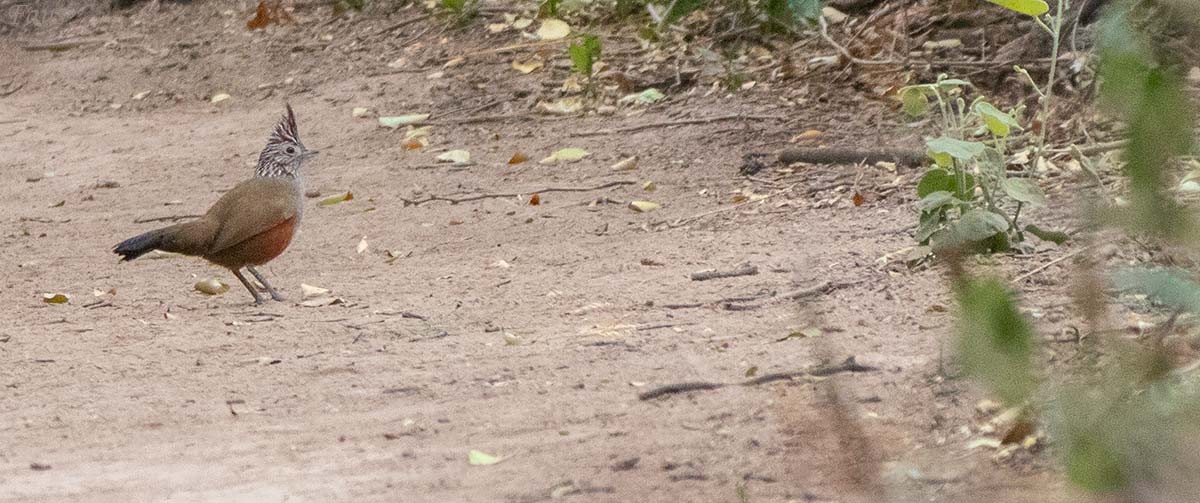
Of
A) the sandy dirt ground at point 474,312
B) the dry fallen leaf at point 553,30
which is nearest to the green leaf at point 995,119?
the sandy dirt ground at point 474,312

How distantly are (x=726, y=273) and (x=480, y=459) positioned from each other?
5.54ft

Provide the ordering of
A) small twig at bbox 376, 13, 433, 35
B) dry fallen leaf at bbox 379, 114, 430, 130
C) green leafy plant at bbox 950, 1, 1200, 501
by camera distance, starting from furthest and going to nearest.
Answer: small twig at bbox 376, 13, 433, 35 → dry fallen leaf at bbox 379, 114, 430, 130 → green leafy plant at bbox 950, 1, 1200, 501

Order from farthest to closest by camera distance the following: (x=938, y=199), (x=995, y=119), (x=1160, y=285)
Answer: (x=938, y=199) → (x=995, y=119) → (x=1160, y=285)

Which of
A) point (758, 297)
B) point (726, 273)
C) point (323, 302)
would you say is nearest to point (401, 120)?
point (323, 302)

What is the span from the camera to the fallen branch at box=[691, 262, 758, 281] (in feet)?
14.5

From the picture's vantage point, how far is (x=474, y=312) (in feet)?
14.6

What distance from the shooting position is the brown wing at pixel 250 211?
5066 mm

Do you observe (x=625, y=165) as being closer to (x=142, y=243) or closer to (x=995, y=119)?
(x=142, y=243)

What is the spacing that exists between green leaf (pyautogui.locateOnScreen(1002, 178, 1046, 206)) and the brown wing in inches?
98.3

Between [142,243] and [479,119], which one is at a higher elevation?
[142,243]

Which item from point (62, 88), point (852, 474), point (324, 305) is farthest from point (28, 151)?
point (852, 474)

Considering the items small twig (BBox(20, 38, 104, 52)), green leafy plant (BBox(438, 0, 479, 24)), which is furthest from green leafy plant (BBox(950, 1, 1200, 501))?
small twig (BBox(20, 38, 104, 52))

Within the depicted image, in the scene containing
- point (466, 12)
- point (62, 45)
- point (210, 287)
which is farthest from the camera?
point (62, 45)

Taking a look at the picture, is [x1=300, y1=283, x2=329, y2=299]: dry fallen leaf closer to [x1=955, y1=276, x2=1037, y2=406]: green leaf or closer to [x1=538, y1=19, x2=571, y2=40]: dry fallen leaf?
[x1=538, y1=19, x2=571, y2=40]: dry fallen leaf
